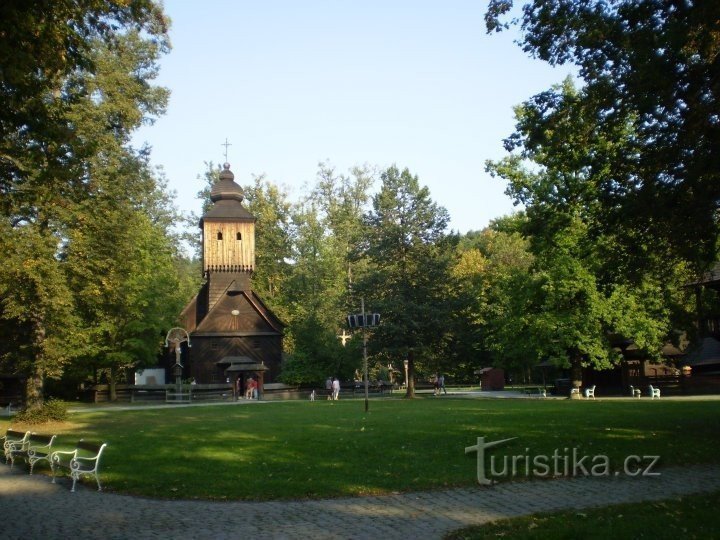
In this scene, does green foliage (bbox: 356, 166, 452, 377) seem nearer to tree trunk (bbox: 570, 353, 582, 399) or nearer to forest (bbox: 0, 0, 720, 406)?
forest (bbox: 0, 0, 720, 406)

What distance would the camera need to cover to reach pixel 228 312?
59812 millimetres

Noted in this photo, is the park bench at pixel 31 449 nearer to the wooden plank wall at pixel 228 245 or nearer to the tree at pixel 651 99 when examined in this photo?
the tree at pixel 651 99

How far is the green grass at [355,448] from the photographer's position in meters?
11.9

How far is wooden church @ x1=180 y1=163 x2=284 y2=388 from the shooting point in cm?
5831

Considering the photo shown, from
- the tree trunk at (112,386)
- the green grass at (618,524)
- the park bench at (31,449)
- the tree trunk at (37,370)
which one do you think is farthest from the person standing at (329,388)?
the green grass at (618,524)

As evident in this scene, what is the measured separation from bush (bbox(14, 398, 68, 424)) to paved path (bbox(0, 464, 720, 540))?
15.0 m

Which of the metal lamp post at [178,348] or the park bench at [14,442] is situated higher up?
the metal lamp post at [178,348]

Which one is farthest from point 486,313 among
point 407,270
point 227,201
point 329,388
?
point 227,201

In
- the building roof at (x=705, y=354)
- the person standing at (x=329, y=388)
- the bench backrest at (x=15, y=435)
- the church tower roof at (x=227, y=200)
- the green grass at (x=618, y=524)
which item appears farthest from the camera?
the church tower roof at (x=227, y=200)

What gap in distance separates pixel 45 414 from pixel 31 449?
12.2m

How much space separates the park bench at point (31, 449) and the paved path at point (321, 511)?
8.60 feet

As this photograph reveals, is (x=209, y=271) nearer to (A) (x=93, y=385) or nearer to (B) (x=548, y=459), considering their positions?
(A) (x=93, y=385)

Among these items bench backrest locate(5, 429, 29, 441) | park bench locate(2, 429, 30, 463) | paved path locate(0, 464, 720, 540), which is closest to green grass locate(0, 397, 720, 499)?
paved path locate(0, 464, 720, 540)

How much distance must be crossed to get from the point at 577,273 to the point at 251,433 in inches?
1012
